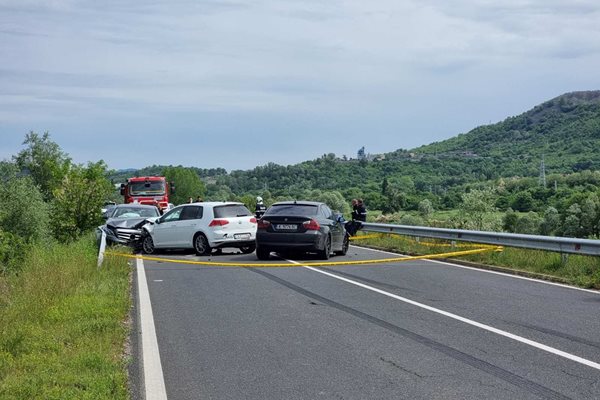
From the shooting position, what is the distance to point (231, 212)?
22.6 metres

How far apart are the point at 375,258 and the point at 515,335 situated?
11408 millimetres

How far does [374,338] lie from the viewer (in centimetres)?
859

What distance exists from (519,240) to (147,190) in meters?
30.5

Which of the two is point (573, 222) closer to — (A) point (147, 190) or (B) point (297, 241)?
(A) point (147, 190)

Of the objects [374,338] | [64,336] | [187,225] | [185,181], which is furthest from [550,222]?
[185,181]

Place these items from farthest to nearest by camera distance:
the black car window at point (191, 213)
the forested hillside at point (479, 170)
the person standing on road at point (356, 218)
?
the forested hillside at point (479, 170) → the person standing on road at point (356, 218) → the black car window at point (191, 213)

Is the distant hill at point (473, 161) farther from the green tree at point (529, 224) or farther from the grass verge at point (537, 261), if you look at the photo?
the grass verge at point (537, 261)

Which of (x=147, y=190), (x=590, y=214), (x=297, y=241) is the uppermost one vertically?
(x=147, y=190)

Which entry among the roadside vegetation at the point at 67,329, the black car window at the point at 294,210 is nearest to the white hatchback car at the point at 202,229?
the roadside vegetation at the point at 67,329

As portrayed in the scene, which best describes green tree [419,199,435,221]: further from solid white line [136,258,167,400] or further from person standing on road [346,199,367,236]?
solid white line [136,258,167,400]

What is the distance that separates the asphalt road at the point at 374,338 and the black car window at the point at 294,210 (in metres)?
5.14

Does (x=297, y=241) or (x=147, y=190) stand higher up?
(x=147, y=190)

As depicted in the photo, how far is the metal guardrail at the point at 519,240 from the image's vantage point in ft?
46.8

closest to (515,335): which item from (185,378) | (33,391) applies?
(185,378)
